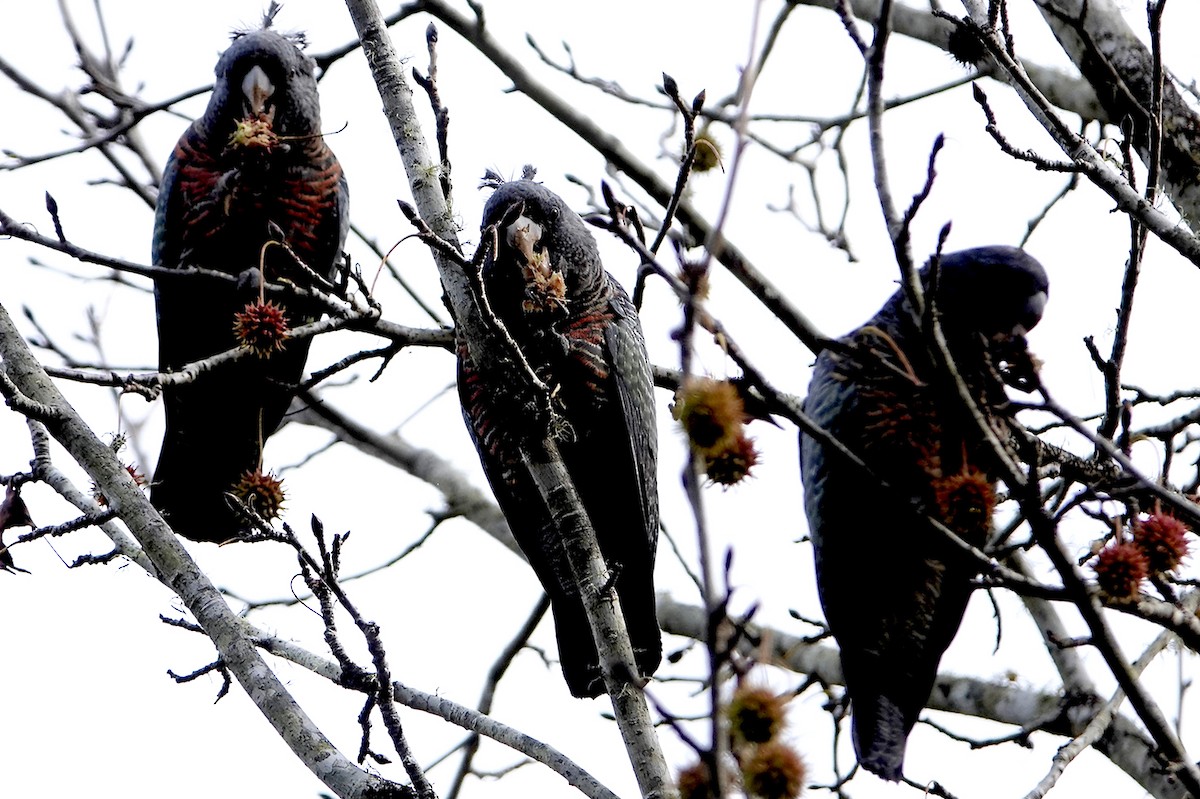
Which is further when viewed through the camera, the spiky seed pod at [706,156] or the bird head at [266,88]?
the bird head at [266,88]

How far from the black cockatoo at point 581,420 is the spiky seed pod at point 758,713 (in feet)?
7.24

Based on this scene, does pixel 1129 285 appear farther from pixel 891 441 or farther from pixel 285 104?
pixel 285 104

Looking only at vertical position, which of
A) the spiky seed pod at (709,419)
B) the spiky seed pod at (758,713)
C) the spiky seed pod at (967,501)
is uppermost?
the spiky seed pod at (967,501)

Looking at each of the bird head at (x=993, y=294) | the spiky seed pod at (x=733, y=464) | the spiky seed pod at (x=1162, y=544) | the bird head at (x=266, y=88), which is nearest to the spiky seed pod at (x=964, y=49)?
the bird head at (x=993, y=294)

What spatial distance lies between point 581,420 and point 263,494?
1.31 metres

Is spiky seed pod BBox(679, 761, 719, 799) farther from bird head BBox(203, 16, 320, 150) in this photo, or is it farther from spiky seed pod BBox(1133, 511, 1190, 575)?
bird head BBox(203, 16, 320, 150)

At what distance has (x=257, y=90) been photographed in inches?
209

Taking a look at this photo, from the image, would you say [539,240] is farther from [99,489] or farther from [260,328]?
[99,489]

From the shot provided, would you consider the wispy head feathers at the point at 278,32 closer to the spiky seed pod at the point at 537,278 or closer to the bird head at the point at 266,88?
the bird head at the point at 266,88

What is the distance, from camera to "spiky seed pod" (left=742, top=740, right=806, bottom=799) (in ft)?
6.21

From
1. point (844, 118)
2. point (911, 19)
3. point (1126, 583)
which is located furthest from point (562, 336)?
point (911, 19)

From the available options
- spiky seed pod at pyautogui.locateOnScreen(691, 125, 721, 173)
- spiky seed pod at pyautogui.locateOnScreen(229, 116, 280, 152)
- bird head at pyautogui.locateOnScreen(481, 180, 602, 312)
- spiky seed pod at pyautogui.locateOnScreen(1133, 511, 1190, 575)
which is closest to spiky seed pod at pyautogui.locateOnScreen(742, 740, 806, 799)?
spiky seed pod at pyautogui.locateOnScreen(1133, 511, 1190, 575)

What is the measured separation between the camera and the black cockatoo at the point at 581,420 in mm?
4285

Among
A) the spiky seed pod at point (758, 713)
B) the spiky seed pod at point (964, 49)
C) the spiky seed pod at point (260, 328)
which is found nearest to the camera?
the spiky seed pod at point (758, 713)
